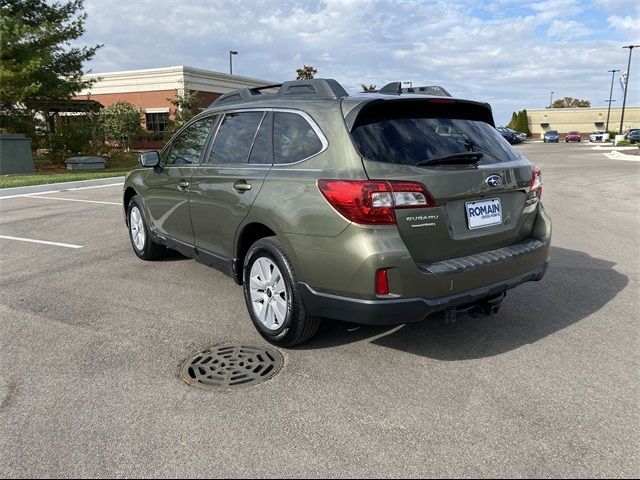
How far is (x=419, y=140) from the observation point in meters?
3.33

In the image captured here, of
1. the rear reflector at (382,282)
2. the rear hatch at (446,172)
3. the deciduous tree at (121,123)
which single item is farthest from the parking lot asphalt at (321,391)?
the deciduous tree at (121,123)

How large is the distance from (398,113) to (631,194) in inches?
451

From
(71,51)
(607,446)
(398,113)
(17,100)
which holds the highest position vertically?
(71,51)

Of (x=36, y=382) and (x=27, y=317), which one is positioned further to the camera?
(x=27, y=317)

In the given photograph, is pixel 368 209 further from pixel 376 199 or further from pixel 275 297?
pixel 275 297

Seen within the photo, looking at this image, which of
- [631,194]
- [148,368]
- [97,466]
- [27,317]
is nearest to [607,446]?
[97,466]

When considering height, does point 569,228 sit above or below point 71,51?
below

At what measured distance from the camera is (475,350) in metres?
3.65

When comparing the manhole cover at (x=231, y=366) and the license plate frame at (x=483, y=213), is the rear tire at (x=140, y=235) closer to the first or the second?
the manhole cover at (x=231, y=366)

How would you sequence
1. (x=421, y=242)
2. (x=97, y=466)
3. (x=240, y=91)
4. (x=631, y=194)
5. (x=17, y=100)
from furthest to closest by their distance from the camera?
(x=17, y=100) → (x=631, y=194) → (x=240, y=91) → (x=421, y=242) → (x=97, y=466)

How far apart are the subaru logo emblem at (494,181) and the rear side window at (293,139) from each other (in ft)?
3.78

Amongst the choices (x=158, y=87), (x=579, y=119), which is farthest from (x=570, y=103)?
(x=158, y=87)

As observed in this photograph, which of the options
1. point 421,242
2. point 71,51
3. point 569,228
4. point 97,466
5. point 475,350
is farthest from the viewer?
point 71,51

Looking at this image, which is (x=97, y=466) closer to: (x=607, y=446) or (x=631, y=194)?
(x=607, y=446)
